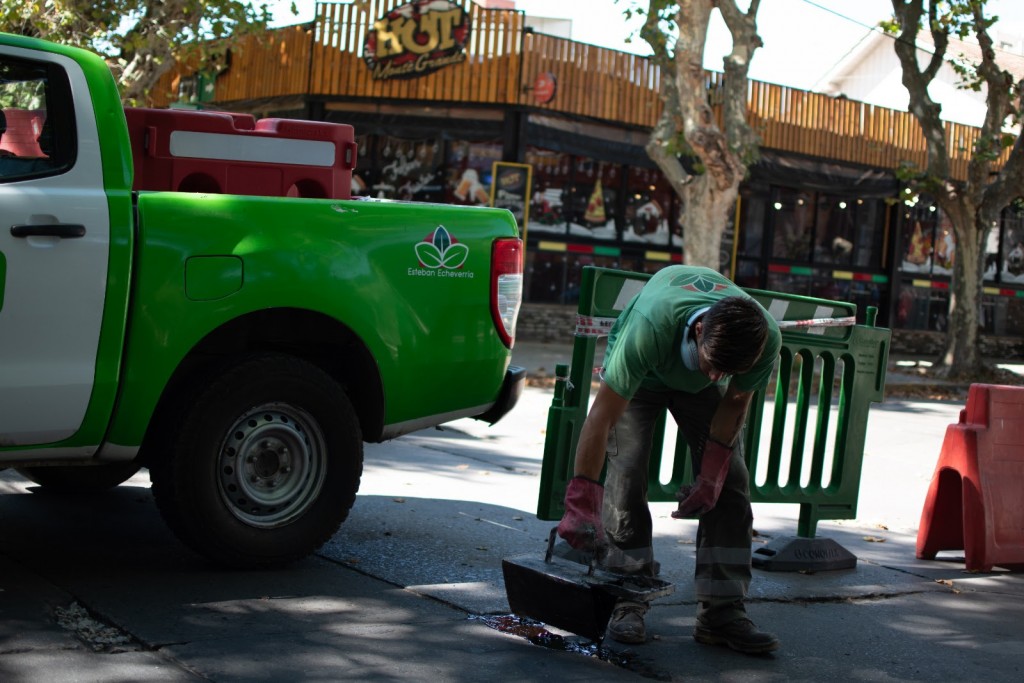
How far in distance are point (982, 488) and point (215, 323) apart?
401 cm

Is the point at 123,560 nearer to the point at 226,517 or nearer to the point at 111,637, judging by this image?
the point at 226,517

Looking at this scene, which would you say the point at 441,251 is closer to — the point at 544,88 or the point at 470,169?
the point at 544,88

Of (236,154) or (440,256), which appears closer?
(440,256)

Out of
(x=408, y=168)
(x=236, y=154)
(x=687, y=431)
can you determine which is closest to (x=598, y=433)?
(x=687, y=431)

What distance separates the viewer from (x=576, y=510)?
174 inches

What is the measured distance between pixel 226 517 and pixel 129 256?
3.68 ft

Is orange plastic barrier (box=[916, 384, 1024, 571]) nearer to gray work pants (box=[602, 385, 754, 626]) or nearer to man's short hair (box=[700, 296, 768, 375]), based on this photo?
gray work pants (box=[602, 385, 754, 626])

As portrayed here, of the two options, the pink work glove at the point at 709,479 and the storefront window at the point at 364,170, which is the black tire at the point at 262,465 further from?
the storefront window at the point at 364,170

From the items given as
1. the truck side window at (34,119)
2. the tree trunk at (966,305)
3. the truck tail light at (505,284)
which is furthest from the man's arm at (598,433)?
the tree trunk at (966,305)

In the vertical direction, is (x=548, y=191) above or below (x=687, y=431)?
above

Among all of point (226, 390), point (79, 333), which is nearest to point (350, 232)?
point (226, 390)

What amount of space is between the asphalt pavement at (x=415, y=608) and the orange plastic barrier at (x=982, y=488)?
134 millimetres

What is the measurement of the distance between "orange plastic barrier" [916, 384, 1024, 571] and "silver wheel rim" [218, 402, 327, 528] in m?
3.39

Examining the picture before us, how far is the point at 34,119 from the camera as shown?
502 centimetres
